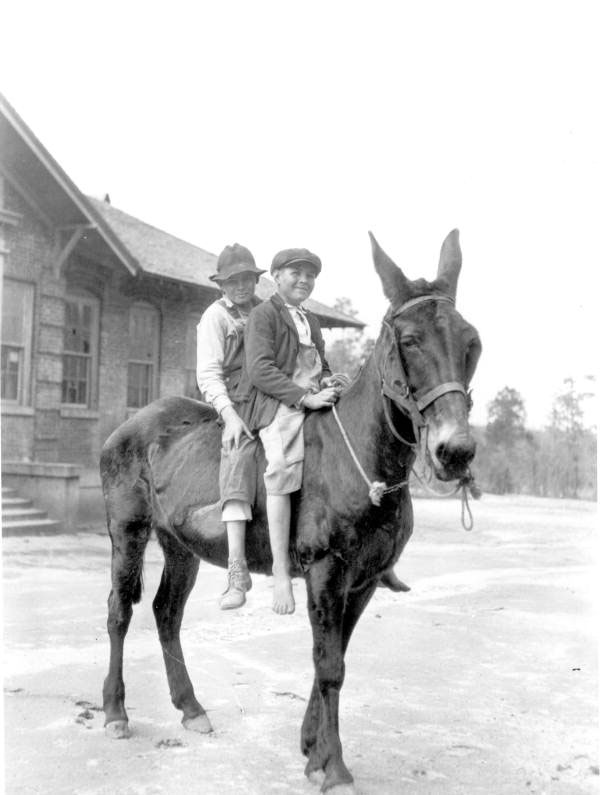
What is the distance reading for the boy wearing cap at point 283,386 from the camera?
12.3 feet

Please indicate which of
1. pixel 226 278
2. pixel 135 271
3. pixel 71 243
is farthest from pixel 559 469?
pixel 226 278

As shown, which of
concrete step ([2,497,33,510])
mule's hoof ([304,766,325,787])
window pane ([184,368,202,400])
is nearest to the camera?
mule's hoof ([304,766,325,787])

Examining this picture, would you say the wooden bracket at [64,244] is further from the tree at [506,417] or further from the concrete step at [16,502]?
the tree at [506,417]

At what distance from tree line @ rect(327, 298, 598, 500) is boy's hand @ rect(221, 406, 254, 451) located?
5.01 metres

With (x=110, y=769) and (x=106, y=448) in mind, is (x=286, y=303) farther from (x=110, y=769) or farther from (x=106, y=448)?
(x=110, y=769)

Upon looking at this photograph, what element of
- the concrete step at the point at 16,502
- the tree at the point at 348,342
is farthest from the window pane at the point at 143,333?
the concrete step at the point at 16,502

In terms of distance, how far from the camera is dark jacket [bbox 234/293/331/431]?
12.8ft

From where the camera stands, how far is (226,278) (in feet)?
14.7

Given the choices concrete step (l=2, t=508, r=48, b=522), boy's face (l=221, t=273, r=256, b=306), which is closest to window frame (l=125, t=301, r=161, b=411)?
concrete step (l=2, t=508, r=48, b=522)

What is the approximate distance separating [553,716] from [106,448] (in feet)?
10.6

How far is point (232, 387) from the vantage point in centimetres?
436

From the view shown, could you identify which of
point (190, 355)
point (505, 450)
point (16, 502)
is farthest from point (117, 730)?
point (190, 355)

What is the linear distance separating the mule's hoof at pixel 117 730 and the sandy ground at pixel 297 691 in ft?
0.18

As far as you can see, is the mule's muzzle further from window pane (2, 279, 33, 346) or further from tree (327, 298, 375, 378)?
tree (327, 298, 375, 378)
